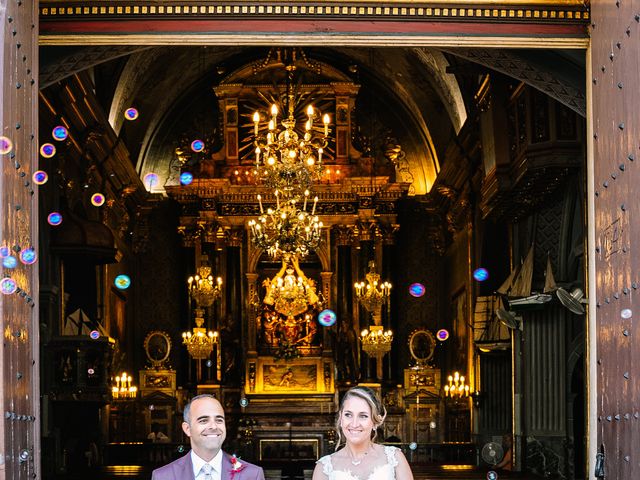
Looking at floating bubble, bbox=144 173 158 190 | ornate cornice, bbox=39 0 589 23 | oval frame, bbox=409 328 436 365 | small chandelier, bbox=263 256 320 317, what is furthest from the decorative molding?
floating bubble, bbox=144 173 158 190

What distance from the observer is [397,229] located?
992 inches

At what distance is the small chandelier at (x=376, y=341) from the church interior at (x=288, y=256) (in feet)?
0.12

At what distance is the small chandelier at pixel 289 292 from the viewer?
2277 cm

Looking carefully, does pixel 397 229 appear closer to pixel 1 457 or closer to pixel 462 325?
pixel 462 325

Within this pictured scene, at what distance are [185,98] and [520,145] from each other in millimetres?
12498

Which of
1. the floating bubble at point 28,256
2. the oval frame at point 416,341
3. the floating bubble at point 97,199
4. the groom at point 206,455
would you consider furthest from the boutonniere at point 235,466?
the oval frame at point 416,341

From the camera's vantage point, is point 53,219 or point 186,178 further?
point 186,178

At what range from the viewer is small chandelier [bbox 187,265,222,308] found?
23453 millimetres

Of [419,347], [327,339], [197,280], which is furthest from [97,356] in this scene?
[419,347]

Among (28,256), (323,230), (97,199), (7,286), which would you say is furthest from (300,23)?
(323,230)

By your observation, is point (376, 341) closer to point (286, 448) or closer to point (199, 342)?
point (286, 448)

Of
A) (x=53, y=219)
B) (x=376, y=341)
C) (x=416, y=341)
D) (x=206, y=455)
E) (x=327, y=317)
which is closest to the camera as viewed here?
(x=206, y=455)

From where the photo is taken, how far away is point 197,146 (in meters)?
25.5

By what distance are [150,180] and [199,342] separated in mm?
4113
